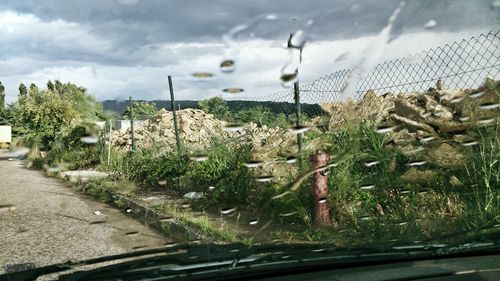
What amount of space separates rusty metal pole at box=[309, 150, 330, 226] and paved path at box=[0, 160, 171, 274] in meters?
1.51

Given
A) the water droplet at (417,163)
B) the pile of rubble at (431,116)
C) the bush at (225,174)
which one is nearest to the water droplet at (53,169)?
the bush at (225,174)

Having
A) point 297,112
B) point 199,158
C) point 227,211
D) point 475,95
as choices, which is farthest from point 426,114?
point 199,158

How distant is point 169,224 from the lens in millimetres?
5812

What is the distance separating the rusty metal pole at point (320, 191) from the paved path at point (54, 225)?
1.51m

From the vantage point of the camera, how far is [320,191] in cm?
538

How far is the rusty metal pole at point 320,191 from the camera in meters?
5.29

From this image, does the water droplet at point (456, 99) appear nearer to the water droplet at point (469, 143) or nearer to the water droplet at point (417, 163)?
the water droplet at point (469, 143)

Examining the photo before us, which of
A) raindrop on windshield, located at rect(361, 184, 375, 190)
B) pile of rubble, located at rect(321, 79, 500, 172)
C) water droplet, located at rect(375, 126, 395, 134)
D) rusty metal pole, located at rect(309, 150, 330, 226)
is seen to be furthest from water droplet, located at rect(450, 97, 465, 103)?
rusty metal pole, located at rect(309, 150, 330, 226)

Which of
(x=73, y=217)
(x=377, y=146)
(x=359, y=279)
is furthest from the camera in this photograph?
(x=73, y=217)

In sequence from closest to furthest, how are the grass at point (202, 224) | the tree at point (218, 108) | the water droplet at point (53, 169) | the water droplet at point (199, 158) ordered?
the grass at point (202, 224)
the tree at point (218, 108)
the water droplet at point (199, 158)
the water droplet at point (53, 169)

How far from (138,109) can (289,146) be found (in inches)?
164

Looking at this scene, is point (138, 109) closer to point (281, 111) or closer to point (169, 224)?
point (281, 111)

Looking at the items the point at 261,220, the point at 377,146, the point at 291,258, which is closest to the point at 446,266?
the point at 291,258

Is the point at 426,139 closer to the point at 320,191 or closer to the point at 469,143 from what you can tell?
the point at 469,143
